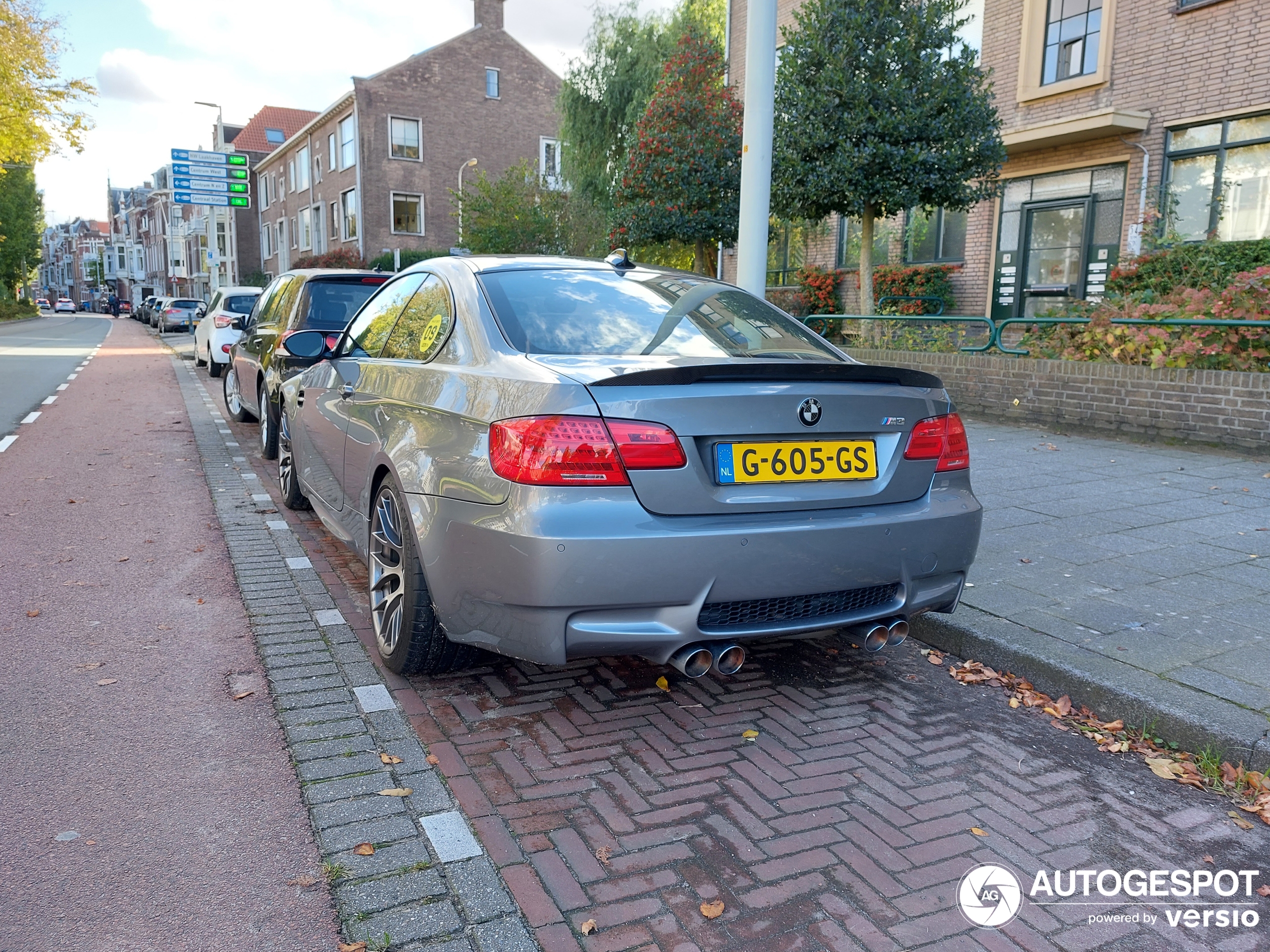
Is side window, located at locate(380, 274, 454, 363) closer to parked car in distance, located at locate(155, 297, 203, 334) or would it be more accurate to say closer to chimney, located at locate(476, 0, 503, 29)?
parked car in distance, located at locate(155, 297, 203, 334)

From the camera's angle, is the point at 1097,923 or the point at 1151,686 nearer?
the point at 1097,923

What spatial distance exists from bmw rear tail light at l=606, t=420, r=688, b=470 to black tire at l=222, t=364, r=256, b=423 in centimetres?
921

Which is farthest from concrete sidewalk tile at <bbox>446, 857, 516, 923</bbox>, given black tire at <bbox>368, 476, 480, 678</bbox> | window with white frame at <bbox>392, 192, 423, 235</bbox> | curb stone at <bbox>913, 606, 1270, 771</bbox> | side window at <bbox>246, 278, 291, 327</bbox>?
window with white frame at <bbox>392, 192, 423, 235</bbox>

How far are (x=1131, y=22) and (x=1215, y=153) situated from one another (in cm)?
265

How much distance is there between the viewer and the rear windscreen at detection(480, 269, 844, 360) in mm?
3465

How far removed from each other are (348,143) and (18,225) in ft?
110

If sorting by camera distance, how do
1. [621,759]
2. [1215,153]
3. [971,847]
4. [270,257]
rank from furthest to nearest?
[270,257]
[1215,153]
[621,759]
[971,847]

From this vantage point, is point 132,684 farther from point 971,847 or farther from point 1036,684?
point 1036,684

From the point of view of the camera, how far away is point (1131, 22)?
14.6 meters

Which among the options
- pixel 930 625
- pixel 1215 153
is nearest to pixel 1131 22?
pixel 1215 153

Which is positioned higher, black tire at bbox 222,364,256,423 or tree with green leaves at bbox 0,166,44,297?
tree with green leaves at bbox 0,166,44,297

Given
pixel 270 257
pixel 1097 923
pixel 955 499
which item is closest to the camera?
pixel 1097 923

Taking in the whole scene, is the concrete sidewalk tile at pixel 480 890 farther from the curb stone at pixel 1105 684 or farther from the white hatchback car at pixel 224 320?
the white hatchback car at pixel 224 320

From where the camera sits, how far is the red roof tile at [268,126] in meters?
61.3
